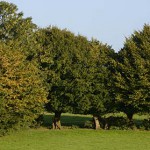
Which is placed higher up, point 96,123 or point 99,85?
point 99,85

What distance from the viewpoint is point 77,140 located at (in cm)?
3744

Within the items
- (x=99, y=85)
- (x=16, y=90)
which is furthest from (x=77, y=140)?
(x=99, y=85)

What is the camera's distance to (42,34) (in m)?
49.0

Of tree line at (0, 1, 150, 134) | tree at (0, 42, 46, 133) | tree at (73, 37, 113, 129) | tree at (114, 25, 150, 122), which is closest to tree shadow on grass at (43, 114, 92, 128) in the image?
tree line at (0, 1, 150, 134)

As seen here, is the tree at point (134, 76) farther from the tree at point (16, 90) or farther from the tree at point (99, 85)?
the tree at point (16, 90)

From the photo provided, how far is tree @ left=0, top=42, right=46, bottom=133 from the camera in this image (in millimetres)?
38250

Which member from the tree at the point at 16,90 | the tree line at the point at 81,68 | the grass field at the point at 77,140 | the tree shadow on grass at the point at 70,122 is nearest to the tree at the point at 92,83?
the tree line at the point at 81,68

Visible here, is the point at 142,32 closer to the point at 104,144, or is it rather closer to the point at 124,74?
the point at 124,74

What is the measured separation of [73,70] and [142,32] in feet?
29.2

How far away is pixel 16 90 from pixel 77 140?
6984mm

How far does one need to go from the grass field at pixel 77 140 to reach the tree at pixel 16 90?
5.78 ft

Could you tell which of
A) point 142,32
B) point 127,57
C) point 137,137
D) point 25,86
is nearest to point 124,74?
point 127,57

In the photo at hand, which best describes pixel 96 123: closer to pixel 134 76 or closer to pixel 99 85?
pixel 99 85

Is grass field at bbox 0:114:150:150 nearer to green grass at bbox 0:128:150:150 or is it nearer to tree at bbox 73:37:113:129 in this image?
Result: green grass at bbox 0:128:150:150
